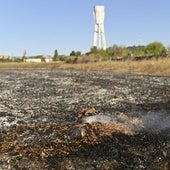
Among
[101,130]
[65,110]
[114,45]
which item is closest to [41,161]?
[101,130]

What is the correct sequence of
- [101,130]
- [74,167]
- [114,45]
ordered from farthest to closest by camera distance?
[114,45]
[101,130]
[74,167]

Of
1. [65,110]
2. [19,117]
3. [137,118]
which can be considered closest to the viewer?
[137,118]

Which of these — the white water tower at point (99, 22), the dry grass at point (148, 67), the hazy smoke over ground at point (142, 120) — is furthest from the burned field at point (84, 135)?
the white water tower at point (99, 22)

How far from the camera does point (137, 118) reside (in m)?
→ 13.1

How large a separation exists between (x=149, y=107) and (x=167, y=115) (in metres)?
2.08

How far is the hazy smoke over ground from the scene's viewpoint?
38.3ft

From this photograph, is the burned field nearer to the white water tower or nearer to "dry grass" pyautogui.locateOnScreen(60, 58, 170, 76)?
"dry grass" pyautogui.locateOnScreen(60, 58, 170, 76)

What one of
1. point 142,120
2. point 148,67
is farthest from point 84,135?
point 148,67

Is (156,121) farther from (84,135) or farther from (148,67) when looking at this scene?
(148,67)

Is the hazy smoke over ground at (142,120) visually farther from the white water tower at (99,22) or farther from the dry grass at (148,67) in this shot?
the white water tower at (99,22)

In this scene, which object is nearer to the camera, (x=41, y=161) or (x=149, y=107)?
(x=41, y=161)

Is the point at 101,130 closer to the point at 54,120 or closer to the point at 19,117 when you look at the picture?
the point at 54,120

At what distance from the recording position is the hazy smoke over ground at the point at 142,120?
11.7 meters

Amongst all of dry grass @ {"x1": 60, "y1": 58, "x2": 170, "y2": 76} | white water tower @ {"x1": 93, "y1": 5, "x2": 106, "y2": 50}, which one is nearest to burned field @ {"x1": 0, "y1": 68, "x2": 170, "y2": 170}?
dry grass @ {"x1": 60, "y1": 58, "x2": 170, "y2": 76}
